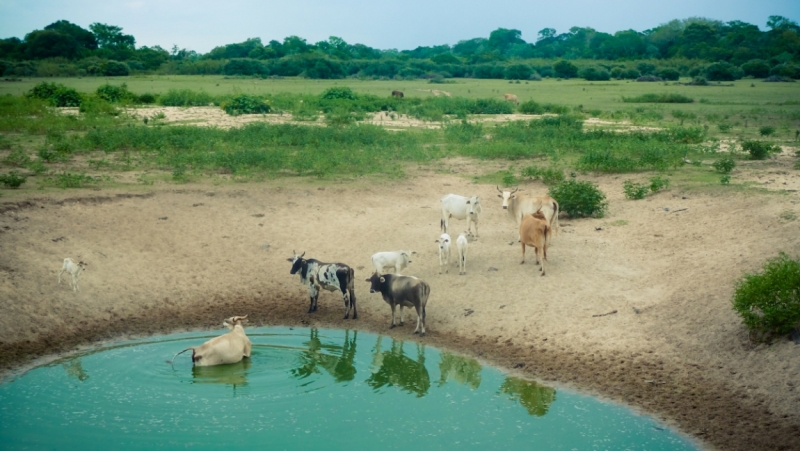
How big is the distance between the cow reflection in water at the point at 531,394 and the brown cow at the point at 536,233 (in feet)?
10.8

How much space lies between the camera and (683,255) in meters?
14.1

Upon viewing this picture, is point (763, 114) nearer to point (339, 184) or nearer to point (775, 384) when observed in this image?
point (339, 184)

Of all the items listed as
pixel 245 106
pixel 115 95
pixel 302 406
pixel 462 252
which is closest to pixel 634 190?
pixel 462 252

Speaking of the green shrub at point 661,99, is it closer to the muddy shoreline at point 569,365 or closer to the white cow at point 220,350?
the muddy shoreline at point 569,365

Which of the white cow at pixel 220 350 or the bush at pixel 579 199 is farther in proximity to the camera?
the bush at pixel 579 199

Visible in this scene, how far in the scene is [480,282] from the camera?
13.7 meters

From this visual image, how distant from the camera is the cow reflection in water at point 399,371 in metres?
11.0

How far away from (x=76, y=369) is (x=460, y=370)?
17.5 feet

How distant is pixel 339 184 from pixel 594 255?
7.03m

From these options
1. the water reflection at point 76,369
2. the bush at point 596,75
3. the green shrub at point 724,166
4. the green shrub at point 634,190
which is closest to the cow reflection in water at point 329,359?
the water reflection at point 76,369

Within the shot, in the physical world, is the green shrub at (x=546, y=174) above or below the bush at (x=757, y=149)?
below

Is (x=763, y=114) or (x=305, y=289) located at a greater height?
(x=763, y=114)

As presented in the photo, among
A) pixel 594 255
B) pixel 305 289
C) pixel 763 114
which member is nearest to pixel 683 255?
pixel 594 255

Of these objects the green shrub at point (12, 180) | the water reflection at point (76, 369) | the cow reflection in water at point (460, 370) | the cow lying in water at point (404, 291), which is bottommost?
the cow reflection in water at point (460, 370)
